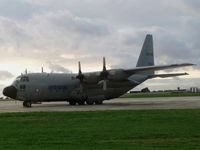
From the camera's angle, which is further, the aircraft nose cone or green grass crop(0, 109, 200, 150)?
the aircraft nose cone

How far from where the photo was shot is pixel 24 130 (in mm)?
14703

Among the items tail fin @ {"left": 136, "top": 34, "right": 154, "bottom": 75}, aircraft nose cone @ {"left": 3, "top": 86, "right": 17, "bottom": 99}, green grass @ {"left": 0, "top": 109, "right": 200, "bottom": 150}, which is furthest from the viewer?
tail fin @ {"left": 136, "top": 34, "right": 154, "bottom": 75}

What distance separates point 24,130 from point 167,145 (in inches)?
254

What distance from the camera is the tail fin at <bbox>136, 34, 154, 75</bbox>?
45344 mm

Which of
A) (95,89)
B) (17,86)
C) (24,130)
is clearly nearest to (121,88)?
(95,89)

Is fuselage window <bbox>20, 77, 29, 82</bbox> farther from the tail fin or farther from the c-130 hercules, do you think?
the tail fin

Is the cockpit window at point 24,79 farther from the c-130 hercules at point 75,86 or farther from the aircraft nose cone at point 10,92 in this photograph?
the aircraft nose cone at point 10,92

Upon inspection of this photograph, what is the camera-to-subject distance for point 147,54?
45562mm

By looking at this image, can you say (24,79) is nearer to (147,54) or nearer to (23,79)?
(23,79)

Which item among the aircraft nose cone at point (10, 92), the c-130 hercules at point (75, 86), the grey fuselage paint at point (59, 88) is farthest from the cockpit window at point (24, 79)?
the aircraft nose cone at point (10, 92)

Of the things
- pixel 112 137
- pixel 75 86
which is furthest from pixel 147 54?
pixel 112 137

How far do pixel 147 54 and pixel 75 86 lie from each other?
1203cm

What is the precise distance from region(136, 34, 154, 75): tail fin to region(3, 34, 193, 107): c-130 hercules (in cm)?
494

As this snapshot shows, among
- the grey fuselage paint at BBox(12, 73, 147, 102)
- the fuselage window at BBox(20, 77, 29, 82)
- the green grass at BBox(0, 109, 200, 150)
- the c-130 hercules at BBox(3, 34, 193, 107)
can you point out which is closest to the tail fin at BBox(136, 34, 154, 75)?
the c-130 hercules at BBox(3, 34, 193, 107)
